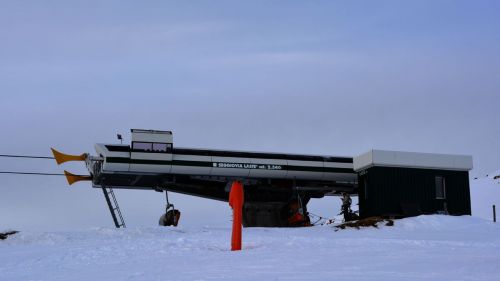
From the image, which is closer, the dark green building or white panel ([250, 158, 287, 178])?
the dark green building

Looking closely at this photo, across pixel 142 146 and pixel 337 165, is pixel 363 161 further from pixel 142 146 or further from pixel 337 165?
pixel 142 146

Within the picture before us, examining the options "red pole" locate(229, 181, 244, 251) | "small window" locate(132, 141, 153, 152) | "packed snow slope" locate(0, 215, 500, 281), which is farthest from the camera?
"small window" locate(132, 141, 153, 152)

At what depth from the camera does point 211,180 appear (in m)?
34.2

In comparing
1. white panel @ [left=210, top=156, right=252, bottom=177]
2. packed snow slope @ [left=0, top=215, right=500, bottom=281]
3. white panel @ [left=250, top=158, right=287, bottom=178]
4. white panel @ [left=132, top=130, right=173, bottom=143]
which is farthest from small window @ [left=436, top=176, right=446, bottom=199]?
white panel @ [left=132, top=130, right=173, bottom=143]

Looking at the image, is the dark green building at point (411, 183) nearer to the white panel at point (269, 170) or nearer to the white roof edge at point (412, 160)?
the white roof edge at point (412, 160)

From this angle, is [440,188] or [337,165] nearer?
[440,188]

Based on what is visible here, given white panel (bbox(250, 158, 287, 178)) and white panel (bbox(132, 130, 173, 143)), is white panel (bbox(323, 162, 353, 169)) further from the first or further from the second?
white panel (bbox(132, 130, 173, 143))

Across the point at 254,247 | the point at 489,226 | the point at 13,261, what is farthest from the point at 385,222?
the point at 13,261

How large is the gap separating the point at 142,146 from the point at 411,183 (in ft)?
42.4

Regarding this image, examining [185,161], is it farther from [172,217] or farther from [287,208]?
[287,208]

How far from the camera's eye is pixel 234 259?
1286 cm

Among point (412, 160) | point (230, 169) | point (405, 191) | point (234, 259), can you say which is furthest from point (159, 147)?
point (234, 259)

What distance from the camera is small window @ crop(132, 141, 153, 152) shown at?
3178 cm

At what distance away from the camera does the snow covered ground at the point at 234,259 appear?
404 inches
